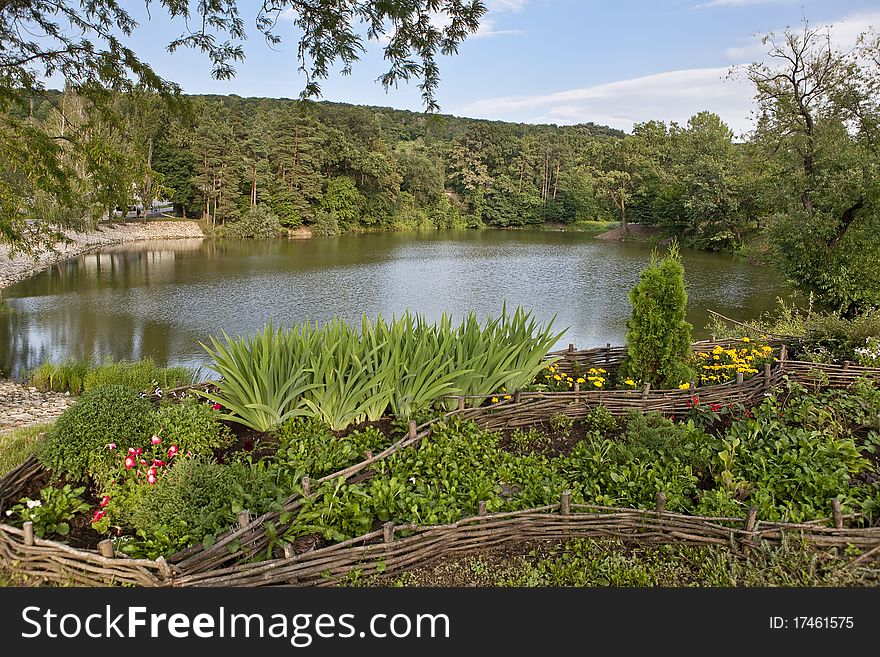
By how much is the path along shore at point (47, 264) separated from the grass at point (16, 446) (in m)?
0.49

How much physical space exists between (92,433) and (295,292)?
15.0m

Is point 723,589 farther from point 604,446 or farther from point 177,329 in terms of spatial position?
point 177,329

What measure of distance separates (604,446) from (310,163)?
41.8 metres

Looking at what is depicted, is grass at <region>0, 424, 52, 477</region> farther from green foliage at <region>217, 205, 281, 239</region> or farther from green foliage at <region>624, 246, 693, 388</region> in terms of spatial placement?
green foliage at <region>217, 205, 281, 239</region>

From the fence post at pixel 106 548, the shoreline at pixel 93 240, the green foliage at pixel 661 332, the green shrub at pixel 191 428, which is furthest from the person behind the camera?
the shoreline at pixel 93 240

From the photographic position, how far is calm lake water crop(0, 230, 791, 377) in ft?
40.6

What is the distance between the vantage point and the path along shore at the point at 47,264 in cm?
645

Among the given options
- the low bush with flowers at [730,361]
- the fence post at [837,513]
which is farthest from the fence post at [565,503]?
the low bush with flowers at [730,361]

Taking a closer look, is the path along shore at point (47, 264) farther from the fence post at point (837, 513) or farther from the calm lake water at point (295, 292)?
the fence post at point (837, 513)

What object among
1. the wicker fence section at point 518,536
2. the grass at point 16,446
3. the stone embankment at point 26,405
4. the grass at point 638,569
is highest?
the wicker fence section at point 518,536

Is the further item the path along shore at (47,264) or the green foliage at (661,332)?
the path along shore at (47,264)

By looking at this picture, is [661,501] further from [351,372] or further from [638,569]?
[351,372]

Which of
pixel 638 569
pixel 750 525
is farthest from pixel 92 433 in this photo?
pixel 750 525

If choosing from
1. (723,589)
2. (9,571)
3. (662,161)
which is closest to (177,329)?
(9,571)
